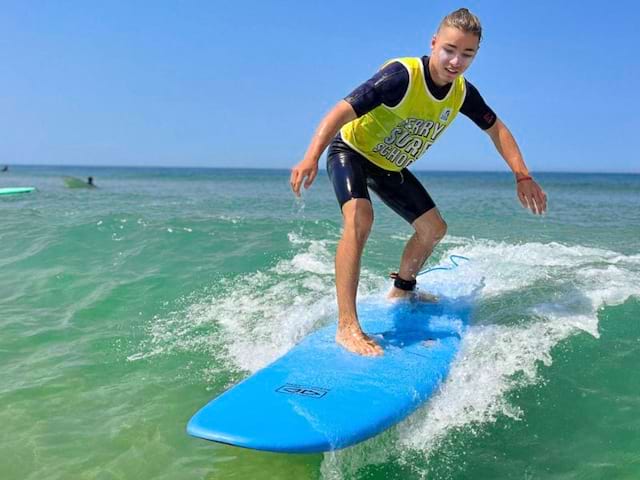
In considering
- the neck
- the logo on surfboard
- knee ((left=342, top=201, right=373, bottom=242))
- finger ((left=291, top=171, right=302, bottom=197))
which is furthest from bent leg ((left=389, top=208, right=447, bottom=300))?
the logo on surfboard

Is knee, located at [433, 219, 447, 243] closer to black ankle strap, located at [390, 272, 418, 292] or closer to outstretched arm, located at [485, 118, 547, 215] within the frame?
black ankle strap, located at [390, 272, 418, 292]

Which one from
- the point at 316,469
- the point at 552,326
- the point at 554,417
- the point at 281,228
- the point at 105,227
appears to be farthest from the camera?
the point at 281,228

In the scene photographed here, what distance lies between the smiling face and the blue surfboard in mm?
1888

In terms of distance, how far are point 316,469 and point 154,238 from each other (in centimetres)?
705

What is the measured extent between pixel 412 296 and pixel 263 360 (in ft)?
5.09

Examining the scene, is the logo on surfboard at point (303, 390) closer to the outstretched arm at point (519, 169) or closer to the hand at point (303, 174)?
the hand at point (303, 174)

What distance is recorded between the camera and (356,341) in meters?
3.74

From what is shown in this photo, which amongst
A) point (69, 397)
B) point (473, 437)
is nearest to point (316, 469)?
point (473, 437)

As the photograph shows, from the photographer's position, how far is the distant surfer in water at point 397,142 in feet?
12.3

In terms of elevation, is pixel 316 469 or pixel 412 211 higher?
pixel 412 211

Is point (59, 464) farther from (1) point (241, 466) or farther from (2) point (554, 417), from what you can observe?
(2) point (554, 417)

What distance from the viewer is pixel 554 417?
136 inches

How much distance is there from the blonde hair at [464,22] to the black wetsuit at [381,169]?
0.30m

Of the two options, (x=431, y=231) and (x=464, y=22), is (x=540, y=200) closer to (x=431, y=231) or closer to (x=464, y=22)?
(x=431, y=231)
